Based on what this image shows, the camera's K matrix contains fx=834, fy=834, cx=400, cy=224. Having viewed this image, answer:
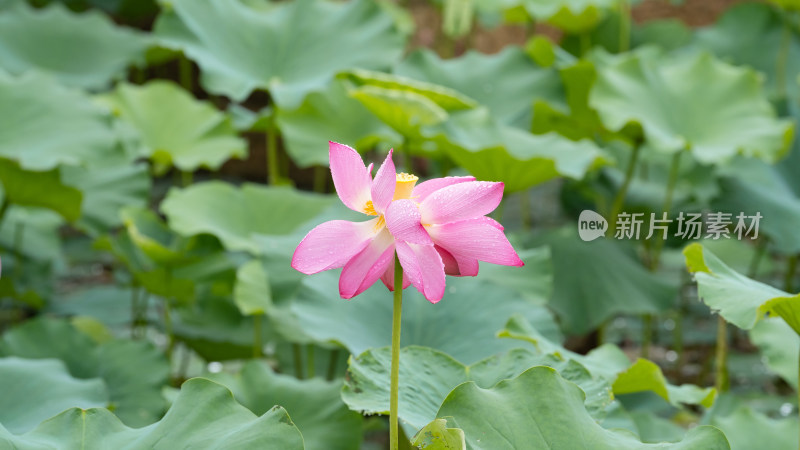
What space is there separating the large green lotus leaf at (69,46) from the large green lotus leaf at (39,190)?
87 centimetres

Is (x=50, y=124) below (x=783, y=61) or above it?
Result: below

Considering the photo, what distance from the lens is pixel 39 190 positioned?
163cm

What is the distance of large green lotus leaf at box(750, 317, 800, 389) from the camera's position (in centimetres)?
117

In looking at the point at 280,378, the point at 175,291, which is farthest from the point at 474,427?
the point at 175,291

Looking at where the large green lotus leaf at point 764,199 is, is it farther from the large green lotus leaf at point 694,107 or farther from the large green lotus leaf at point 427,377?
the large green lotus leaf at point 427,377

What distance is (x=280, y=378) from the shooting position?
121cm

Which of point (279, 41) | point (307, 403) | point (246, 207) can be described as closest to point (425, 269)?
point (307, 403)

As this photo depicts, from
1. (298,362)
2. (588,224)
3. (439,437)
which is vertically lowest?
(298,362)

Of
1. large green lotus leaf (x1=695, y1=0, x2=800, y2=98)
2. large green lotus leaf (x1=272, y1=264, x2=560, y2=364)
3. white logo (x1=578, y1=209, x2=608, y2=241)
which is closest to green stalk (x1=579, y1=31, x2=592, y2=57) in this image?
large green lotus leaf (x1=695, y1=0, x2=800, y2=98)

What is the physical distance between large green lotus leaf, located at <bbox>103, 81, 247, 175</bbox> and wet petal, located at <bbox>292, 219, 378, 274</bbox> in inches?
55.1

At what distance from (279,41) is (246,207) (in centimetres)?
46

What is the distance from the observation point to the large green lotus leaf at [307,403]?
1.09m

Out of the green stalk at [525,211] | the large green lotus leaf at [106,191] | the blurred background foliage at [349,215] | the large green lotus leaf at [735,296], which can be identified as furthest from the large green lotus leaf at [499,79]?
the large green lotus leaf at [735,296]

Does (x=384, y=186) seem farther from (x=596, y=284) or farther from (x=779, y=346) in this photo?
(x=596, y=284)
